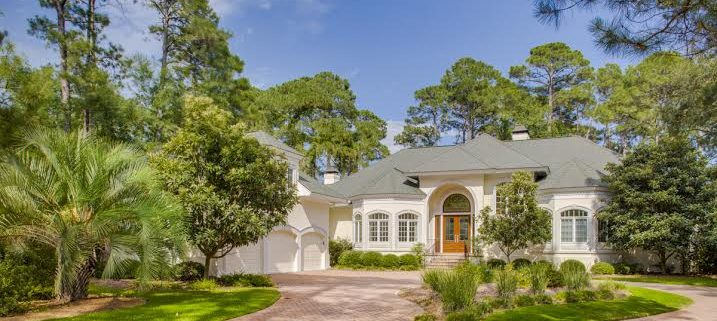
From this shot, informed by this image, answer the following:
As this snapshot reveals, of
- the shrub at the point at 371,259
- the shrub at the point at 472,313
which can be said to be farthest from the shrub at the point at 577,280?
the shrub at the point at 371,259

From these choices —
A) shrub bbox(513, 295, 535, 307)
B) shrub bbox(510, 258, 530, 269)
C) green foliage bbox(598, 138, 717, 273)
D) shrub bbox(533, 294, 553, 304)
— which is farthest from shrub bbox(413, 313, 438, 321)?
green foliage bbox(598, 138, 717, 273)

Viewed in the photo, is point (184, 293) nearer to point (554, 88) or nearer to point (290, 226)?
point (290, 226)

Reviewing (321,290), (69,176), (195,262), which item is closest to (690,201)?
(321,290)

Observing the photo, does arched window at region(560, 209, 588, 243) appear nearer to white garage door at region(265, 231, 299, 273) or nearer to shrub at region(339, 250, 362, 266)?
shrub at region(339, 250, 362, 266)

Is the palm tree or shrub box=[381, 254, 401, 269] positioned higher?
the palm tree

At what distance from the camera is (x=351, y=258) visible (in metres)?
28.7

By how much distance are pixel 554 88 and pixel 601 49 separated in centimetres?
3997

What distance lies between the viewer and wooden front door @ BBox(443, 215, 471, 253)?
98.1 ft

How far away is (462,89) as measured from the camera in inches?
1828

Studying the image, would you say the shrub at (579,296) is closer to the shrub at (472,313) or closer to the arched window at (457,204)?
the shrub at (472,313)

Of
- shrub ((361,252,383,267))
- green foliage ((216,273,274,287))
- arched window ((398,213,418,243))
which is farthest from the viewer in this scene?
arched window ((398,213,418,243))

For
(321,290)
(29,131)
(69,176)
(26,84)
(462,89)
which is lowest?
(321,290)

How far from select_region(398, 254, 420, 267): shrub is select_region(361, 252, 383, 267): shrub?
3.44 ft

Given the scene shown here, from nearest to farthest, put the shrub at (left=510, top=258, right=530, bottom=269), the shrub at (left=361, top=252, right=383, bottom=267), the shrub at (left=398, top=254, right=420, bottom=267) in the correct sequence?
the shrub at (left=510, top=258, right=530, bottom=269) < the shrub at (left=398, top=254, right=420, bottom=267) < the shrub at (left=361, top=252, right=383, bottom=267)
